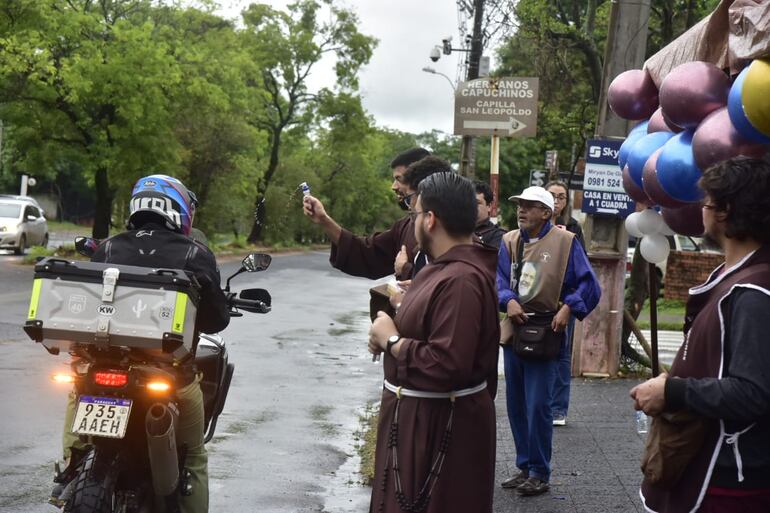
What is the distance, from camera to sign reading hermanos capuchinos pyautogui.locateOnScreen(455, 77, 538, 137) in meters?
15.0

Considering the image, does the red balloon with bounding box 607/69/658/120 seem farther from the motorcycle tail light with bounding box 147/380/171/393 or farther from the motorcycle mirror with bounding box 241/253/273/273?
the motorcycle tail light with bounding box 147/380/171/393

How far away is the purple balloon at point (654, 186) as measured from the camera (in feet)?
15.1

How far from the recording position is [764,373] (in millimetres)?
3174

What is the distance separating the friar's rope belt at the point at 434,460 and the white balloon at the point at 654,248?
1755 millimetres

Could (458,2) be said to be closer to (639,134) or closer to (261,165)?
(639,134)

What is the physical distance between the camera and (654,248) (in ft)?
18.2

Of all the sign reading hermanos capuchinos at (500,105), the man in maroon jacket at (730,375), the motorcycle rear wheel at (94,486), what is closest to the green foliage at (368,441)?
the motorcycle rear wheel at (94,486)

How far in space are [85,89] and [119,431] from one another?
23.8 meters

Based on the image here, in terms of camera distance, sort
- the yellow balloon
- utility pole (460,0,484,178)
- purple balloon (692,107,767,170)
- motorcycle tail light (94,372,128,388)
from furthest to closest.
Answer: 1. utility pole (460,0,484,178)
2. motorcycle tail light (94,372,128,388)
3. purple balloon (692,107,767,170)
4. the yellow balloon

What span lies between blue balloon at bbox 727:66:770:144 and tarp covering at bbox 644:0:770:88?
117 millimetres

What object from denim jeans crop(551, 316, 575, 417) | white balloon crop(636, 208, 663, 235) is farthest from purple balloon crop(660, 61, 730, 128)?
denim jeans crop(551, 316, 575, 417)

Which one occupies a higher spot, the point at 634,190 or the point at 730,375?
the point at 634,190

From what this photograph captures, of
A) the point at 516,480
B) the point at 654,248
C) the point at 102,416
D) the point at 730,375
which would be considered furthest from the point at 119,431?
the point at 516,480

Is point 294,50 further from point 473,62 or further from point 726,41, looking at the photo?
point 726,41
